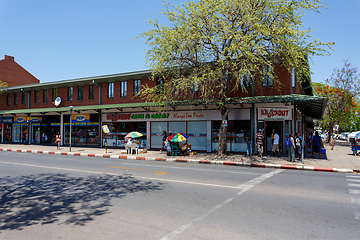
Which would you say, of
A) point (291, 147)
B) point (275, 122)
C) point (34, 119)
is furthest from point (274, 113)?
point (34, 119)

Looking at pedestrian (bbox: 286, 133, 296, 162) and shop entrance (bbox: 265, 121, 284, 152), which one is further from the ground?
shop entrance (bbox: 265, 121, 284, 152)

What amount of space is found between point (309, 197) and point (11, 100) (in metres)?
38.2

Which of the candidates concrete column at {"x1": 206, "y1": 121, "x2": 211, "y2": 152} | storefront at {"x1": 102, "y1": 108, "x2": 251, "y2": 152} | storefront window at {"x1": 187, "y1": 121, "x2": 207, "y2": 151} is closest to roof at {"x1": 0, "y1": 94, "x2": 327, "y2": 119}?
storefront at {"x1": 102, "y1": 108, "x2": 251, "y2": 152}

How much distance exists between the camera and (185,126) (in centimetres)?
2155

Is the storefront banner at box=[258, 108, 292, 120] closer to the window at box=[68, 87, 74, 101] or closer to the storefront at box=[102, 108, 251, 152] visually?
the storefront at box=[102, 108, 251, 152]

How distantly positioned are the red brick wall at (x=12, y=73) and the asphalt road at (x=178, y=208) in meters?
41.8

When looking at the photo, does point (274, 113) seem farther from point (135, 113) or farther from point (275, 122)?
point (135, 113)

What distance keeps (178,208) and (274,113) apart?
1440cm

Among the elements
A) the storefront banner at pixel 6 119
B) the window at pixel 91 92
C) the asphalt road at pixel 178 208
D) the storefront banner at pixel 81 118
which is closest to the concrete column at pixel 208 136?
the asphalt road at pixel 178 208

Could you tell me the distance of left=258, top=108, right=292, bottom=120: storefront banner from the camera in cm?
1773

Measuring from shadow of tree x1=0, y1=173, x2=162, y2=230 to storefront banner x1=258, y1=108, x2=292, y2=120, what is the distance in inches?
480

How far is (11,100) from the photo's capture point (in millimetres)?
33562

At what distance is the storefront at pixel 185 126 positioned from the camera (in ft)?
63.2

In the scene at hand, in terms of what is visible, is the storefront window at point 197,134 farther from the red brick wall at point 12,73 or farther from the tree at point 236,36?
the red brick wall at point 12,73
